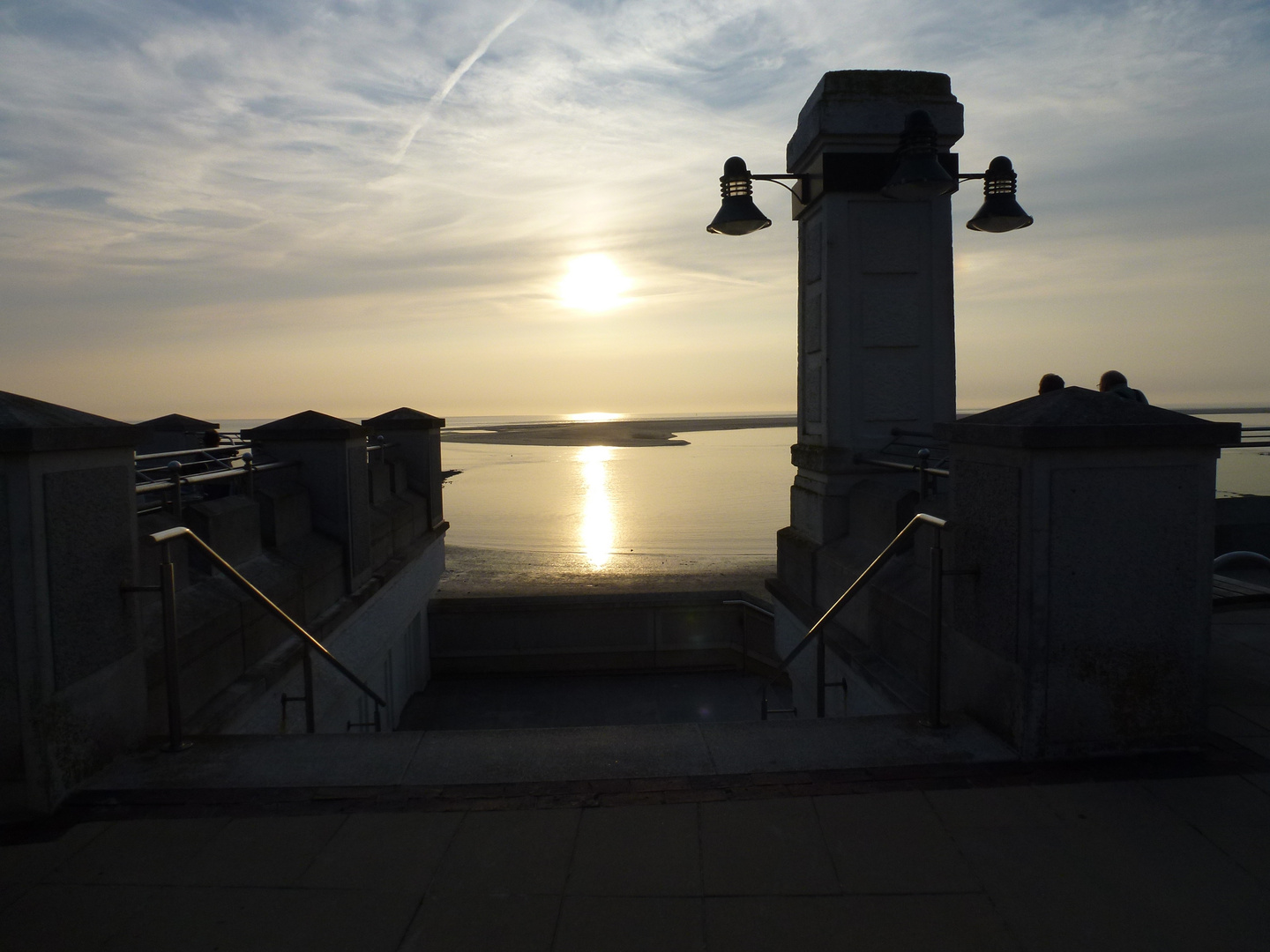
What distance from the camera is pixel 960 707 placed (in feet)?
13.6

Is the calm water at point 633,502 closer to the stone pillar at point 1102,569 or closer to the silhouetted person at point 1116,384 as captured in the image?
the silhouetted person at point 1116,384

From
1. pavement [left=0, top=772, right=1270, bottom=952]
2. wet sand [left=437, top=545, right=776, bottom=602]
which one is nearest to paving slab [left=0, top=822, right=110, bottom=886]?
pavement [left=0, top=772, right=1270, bottom=952]

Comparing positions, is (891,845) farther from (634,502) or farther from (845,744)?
(634,502)

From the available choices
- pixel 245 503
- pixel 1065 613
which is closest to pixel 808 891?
pixel 1065 613

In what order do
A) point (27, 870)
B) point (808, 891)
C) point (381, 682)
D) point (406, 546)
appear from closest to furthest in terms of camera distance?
point (808, 891)
point (27, 870)
point (381, 682)
point (406, 546)

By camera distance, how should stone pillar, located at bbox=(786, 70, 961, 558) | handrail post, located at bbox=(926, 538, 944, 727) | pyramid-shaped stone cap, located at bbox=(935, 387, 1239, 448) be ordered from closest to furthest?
pyramid-shaped stone cap, located at bbox=(935, 387, 1239, 448), handrail post, located at bbox=(926, 538, 944, 727), stone pillar, located at bbox=(786, 70, 961, 558)

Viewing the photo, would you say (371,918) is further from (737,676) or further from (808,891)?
(737,676)

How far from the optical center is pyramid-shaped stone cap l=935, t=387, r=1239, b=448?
3428mm

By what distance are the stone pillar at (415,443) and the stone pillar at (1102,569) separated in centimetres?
895

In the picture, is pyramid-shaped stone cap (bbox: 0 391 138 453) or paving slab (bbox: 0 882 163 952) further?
pyramid-shaped stone cap (bbox: 0 391 138 453)

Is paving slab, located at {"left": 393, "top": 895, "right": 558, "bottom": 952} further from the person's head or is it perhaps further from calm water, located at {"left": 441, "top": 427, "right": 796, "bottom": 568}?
calm water, located at {"left": 441, "top": 427, "right": 796, "bottom": 568}

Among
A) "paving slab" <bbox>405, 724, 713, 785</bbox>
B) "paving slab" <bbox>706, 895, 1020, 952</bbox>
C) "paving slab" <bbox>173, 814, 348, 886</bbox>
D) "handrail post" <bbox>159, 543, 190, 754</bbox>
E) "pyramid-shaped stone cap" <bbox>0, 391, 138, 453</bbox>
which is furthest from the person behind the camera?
"handrail post" <bbox>159, 543, 190, 754</bbox>

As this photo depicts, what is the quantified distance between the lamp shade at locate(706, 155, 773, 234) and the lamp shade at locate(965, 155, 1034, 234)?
167 cm

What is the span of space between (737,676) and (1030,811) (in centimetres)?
723
